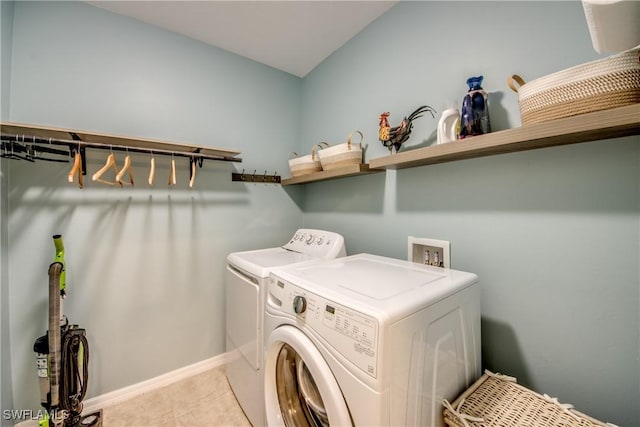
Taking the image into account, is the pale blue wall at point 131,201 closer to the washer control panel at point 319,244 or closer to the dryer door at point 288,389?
the washer control panel at point 319,244

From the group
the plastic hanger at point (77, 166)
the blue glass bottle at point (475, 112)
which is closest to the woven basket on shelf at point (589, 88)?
the blue glass bottle at point (475, 112)

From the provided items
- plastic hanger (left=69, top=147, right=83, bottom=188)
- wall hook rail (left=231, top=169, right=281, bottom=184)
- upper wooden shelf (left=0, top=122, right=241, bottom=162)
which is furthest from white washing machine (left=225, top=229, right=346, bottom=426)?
plastic hanger (left=69, top=147, right=83, bottom=188)

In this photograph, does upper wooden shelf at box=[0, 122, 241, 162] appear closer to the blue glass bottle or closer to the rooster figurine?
the rooster figurine

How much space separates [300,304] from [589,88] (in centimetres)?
117

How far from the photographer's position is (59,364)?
47.1 inches

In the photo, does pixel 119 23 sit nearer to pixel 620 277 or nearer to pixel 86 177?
pixel 86 177

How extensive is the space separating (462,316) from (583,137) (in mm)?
775

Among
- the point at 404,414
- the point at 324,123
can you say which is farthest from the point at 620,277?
the point at 324,123

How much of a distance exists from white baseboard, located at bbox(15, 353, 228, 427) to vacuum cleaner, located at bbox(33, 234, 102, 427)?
266 millimetres

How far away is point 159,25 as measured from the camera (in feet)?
5.59

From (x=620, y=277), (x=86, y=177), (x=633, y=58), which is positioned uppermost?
(x=633, y=58)

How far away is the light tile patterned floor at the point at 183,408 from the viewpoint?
1.42 m

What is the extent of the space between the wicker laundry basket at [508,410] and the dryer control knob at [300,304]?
1.95 feet

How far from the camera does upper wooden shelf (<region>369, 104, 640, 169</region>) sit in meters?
0.69
